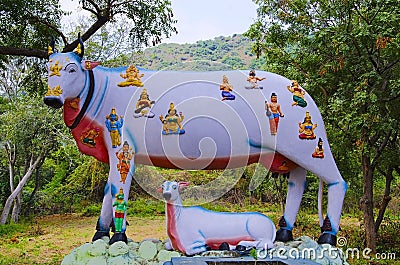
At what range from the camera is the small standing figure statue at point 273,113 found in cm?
419

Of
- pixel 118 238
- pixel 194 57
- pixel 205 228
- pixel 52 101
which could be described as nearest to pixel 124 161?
pixel 118 238

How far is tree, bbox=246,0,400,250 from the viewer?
636cm

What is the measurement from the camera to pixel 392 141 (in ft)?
25.1

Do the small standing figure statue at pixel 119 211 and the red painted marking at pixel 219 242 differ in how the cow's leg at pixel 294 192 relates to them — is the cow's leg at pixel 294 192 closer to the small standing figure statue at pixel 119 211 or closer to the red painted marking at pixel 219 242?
the red painted marking at pixel 219 242

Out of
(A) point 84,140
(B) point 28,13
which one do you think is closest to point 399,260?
(A) point 84,140

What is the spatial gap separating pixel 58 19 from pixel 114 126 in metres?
3.35

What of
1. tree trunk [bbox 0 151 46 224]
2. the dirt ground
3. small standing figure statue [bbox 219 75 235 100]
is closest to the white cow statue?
small standing figure statue [bbox 219 75 235 100]

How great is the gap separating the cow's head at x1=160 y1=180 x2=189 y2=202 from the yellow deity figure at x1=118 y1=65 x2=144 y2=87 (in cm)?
93

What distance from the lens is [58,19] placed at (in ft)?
22.3

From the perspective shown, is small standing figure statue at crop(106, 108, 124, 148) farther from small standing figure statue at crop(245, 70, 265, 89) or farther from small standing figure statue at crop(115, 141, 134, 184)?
small standing figure statue at crop(245, 70, 265, 89)

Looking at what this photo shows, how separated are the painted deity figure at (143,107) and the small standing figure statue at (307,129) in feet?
4.32

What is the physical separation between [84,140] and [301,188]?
6.79 ft

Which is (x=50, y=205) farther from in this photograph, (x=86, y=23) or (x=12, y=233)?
(x=86, y=23)

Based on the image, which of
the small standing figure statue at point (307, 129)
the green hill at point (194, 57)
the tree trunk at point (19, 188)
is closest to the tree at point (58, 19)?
the green hill at point (194, 57)
